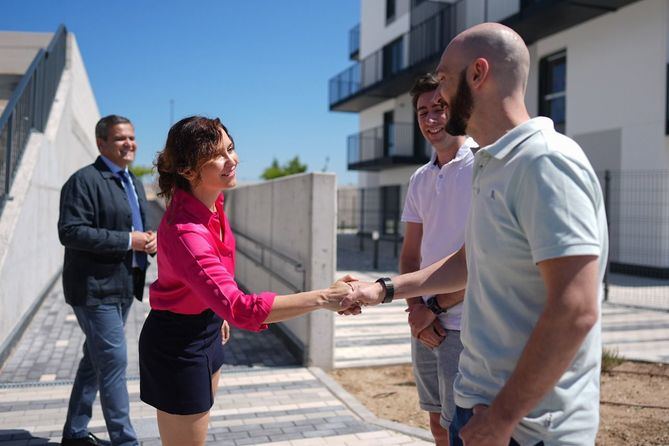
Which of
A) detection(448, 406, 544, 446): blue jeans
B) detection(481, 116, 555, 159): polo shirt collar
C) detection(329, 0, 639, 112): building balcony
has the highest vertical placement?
detection(329, 0, 639, 112): building balcony

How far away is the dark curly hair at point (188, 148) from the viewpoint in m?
2.46

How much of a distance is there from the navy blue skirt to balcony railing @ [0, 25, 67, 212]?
4938mm

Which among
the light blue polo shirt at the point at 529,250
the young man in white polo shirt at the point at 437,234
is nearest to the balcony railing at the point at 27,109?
the young man in white polo shirt at the point at 437,234

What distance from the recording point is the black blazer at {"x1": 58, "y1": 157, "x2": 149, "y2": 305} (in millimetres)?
3637

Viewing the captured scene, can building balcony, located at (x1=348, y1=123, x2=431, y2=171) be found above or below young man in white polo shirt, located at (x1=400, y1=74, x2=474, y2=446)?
above

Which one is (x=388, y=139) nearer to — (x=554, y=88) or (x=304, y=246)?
(x=554, y=88)

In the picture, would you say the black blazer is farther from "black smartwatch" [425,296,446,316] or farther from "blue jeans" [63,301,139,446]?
"black smartwatch" [425,296,446,316]

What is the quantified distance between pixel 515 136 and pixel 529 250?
31 cm

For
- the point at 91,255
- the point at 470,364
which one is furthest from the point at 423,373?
the point at 91,255

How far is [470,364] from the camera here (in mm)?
1717

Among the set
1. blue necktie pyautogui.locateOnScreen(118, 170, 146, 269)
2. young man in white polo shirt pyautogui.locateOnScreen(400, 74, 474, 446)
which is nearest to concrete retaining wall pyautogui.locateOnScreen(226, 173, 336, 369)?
blue necktie pyautogui.locateOnScreen(118, 170, 146, 269)

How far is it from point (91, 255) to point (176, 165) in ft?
5.30

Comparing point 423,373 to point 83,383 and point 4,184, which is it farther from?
point 4,184

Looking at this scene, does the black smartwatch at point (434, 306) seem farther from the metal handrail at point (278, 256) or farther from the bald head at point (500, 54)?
the metal handrail at point (278, 256)
